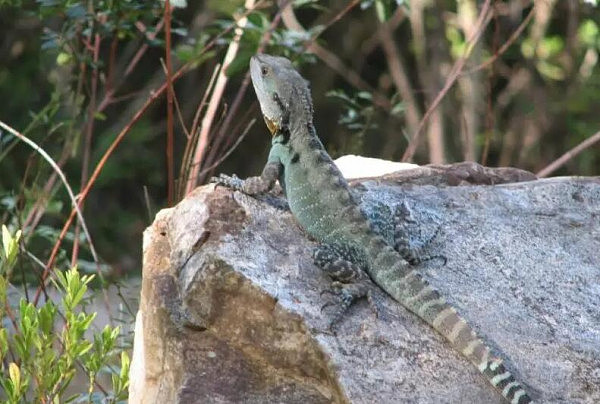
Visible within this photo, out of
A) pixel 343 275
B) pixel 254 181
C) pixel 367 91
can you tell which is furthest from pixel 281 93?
pixel 367 91

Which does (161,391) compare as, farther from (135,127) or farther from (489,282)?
(135,127)

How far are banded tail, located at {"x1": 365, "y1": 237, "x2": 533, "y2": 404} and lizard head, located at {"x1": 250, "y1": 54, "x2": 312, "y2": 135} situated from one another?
917mm

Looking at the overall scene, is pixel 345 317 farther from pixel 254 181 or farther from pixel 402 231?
pixel 254 181

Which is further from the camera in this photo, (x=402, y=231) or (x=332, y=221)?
(x=402, y=231)

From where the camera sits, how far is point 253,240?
507 cm

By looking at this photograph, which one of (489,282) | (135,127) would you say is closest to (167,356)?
(489,282)

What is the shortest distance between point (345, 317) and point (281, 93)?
1.52 m

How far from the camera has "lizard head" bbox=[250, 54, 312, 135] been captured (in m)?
5.86

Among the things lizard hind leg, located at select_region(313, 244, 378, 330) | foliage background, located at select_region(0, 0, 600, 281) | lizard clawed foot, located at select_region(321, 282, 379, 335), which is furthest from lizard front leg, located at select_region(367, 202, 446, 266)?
foliage background, located at select_region(0, 0, 600, 281)

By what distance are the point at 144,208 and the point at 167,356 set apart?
7.09m

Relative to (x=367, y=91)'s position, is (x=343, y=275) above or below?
above

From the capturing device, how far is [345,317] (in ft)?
15.8

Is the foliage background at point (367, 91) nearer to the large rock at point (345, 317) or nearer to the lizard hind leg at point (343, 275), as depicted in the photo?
the large rock at point (345, 317)

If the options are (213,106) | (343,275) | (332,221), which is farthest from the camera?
(213,106)
